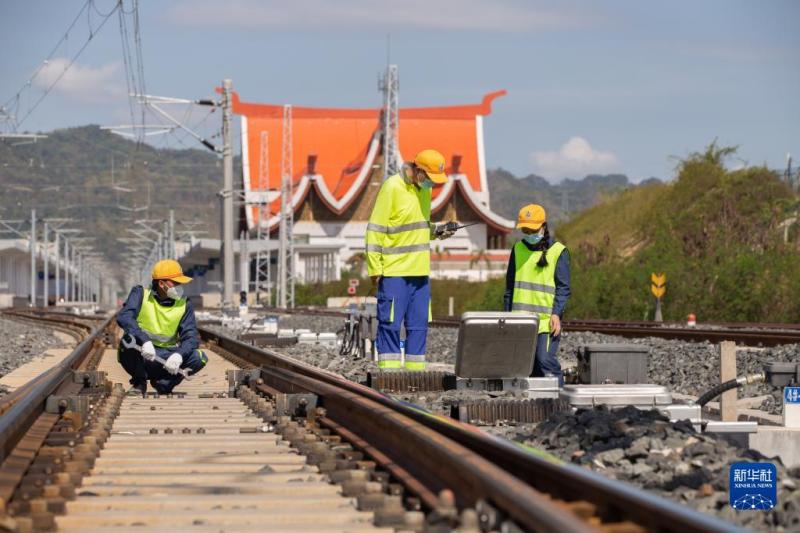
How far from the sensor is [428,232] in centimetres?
1105

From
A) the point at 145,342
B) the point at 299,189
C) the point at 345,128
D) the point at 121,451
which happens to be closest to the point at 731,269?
the point at 145,342

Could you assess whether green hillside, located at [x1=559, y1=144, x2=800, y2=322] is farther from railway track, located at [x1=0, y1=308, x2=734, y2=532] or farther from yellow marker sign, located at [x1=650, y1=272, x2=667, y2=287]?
railway track, located at [x1=0, y1=308, x2=734, y2=532]

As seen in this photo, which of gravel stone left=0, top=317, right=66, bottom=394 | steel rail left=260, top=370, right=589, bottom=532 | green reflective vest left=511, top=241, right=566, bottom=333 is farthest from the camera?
gravel stone left=0, top=317, right=66, bottom=394

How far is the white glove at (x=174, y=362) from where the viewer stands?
11.4 meters

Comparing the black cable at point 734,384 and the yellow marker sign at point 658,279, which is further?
the yellow marker sign at point 658,279

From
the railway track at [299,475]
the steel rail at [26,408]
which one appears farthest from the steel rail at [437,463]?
the steel rail at [26,408]

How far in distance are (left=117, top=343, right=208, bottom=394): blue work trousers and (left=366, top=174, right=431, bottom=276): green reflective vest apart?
2.02 meters

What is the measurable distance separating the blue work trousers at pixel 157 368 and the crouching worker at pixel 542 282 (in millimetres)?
2809

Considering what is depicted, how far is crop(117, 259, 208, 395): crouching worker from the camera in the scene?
11.4 m

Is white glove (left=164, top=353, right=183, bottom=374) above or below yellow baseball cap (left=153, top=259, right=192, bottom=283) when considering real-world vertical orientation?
below

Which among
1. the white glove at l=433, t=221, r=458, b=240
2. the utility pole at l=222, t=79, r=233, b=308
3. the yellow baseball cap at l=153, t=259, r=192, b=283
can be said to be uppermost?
the utility pole at l=222, t=79, r=233, b=308

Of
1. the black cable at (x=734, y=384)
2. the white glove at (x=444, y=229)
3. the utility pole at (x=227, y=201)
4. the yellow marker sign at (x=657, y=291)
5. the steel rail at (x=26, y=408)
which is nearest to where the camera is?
the steel rail at (x=26, y=408)

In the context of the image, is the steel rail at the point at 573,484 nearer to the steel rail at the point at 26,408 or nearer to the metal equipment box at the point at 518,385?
the steel rail at the point at 26,408

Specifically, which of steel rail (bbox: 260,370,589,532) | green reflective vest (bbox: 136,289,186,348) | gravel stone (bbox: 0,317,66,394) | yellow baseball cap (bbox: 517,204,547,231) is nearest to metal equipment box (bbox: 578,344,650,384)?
yellow baseball cap (bbox: 517,204,547,231)
